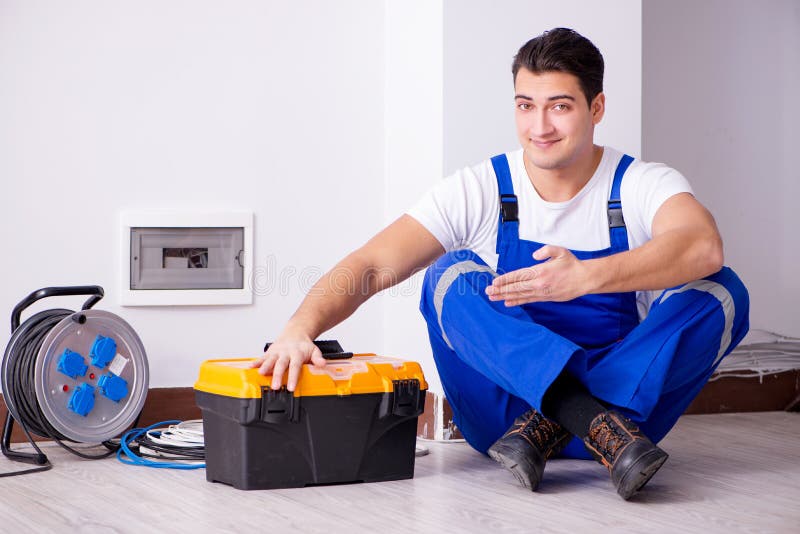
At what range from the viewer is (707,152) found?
11.4 ft

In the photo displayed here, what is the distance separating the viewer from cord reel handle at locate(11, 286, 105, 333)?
7.93ft

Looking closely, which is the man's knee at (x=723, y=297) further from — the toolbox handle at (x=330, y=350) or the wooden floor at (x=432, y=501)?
the toolbox handle at (x=330, y=350)

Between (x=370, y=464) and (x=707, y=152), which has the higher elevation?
(x=707, y=152)

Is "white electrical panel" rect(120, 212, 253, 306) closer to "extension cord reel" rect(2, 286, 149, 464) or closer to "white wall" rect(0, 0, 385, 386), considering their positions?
"white wall" rect(0, 0, 385, 386)

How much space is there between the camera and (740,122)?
3496mm

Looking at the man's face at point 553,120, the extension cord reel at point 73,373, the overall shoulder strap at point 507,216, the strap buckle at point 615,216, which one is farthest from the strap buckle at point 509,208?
the extension cord reel at point 73,373

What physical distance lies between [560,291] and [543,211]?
45 cm

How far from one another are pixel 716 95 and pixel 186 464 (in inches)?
94.4

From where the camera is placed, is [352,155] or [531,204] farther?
[352,155]

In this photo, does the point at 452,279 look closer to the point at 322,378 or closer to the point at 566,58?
the point at 322,378

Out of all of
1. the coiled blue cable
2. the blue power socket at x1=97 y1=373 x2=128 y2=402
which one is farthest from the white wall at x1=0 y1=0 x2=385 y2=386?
the blue power socket at x1=97 y1=373 x2=128 y2=402

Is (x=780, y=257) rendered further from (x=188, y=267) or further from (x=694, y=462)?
(x=188, y=267)

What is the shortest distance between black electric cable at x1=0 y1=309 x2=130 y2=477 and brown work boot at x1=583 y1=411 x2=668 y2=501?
1336mm

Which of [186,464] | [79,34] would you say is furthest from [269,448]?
[79,34]
